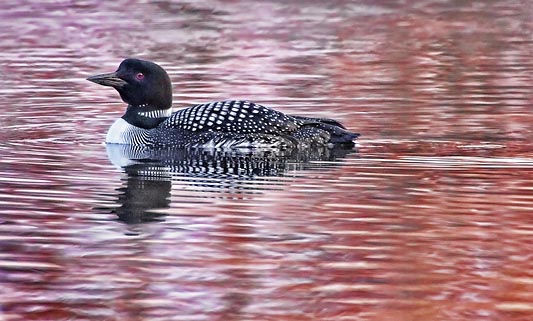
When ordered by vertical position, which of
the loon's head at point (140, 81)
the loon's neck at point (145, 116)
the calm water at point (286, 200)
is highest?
the loon's head at point (140, 81)

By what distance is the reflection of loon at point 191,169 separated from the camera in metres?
7.54

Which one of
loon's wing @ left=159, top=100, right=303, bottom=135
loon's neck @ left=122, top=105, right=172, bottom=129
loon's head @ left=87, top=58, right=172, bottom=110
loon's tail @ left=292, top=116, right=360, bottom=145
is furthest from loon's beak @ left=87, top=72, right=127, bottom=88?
loon's tail @ left=292, top=116, right=360, bottom=145

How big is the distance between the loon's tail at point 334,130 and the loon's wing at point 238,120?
87mm

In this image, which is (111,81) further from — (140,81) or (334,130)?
(334,130)

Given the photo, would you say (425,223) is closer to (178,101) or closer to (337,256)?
(337,256)

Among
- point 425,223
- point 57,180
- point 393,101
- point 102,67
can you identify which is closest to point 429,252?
point 425,223

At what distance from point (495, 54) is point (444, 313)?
11.2 meters

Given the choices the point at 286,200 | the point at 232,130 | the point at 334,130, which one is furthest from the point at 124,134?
the point at 286,200

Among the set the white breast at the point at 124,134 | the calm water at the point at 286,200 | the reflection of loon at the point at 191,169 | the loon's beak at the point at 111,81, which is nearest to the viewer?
the calm water at the point at 286,200

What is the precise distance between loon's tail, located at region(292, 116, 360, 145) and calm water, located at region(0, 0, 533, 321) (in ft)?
0.63

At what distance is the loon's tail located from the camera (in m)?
9.60

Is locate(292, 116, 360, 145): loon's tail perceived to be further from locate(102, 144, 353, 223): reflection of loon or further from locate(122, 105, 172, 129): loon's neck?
locate(122, 105, 172, 129): loon's neck

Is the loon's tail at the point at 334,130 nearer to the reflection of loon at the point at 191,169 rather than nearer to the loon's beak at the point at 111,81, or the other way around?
the reflection of loon at the point at 191,169

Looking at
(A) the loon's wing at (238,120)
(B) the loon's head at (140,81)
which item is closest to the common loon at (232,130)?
(A) the loon's wing at (238,120)
